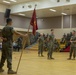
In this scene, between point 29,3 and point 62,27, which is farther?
point 62,27

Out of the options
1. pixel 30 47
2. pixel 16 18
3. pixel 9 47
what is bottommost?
pixel 30 47

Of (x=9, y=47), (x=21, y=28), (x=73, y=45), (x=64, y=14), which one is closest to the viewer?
(x=9, y=47)

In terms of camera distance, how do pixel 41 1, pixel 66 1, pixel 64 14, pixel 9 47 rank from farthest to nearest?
pixel 64 14
pixel 41 1
pixel 66 1
pixel 9 47

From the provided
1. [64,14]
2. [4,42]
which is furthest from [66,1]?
[4,42]

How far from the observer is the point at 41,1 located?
24.0 metres

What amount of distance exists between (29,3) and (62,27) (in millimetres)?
7233

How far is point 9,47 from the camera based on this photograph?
624 centimetres

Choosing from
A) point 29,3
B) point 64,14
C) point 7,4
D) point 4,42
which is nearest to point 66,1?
point 29,3

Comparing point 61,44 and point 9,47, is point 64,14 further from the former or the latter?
point 9,47

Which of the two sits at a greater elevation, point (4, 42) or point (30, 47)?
point (4, 42)

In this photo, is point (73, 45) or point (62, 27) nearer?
point (73, 45)

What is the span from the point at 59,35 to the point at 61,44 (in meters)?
3.85

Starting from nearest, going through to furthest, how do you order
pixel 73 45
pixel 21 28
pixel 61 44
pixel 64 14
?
pixel 73 45 < pixel 61 44 < pixel 64 14 < pixel 21 28

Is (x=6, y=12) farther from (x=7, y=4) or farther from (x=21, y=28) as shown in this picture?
(x=21, y=28)
